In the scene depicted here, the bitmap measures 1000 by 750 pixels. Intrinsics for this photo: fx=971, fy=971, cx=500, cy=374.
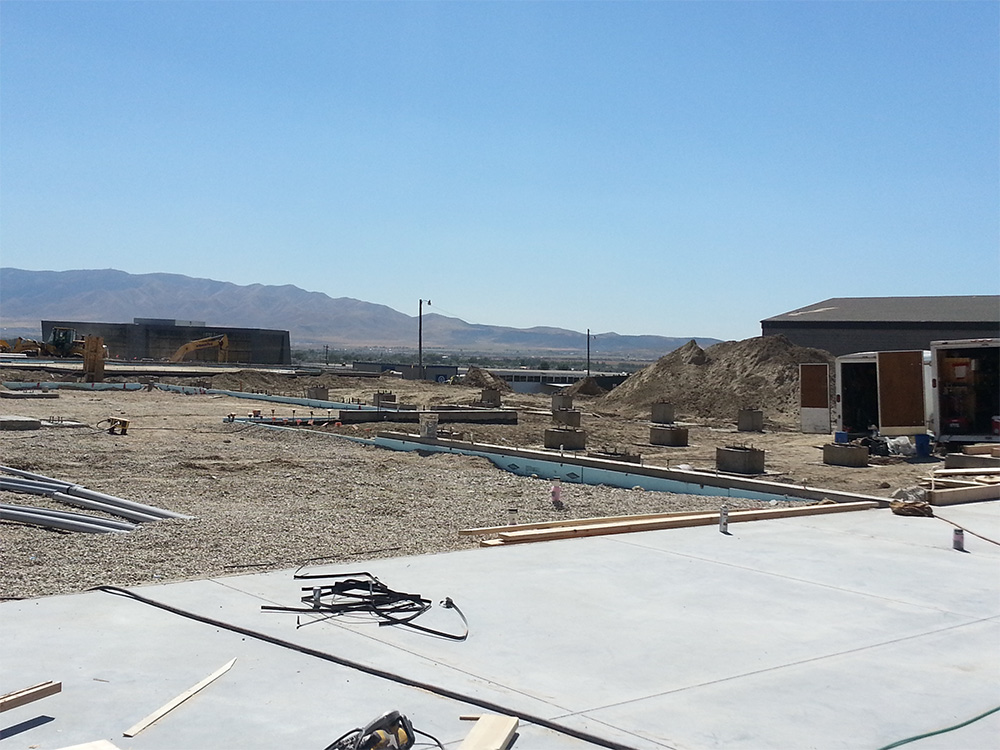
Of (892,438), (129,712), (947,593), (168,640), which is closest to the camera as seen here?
(129,712)

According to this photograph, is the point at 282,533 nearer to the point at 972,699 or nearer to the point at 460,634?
the point at 460,634

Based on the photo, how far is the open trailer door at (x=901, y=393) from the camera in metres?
21.4

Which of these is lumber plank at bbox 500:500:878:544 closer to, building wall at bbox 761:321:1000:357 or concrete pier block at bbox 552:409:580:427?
concrete pier block at bbox 552:409:580:427

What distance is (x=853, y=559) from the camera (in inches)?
342

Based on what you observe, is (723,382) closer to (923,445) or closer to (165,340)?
(923,445)

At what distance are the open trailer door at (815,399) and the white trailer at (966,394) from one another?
5216mm

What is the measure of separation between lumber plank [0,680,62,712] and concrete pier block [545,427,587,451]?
16692 mm

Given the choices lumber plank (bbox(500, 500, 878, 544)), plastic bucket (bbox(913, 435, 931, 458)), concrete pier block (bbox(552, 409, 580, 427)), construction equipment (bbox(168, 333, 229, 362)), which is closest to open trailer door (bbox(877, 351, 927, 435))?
plastic bucket (bbox(913, 435, 931, 458))

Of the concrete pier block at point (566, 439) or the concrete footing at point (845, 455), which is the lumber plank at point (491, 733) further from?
the concrete footing at point (845, 455)

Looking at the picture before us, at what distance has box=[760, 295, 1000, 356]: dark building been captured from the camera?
179 ft

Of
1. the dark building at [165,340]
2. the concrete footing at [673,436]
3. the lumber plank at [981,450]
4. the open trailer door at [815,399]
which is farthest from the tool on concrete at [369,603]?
the dark building at [165,340]

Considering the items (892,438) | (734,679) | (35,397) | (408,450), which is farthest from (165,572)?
(35,397)

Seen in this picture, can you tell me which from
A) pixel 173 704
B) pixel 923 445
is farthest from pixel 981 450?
pixel 173 704

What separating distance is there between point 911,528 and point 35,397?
1143 inches
